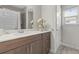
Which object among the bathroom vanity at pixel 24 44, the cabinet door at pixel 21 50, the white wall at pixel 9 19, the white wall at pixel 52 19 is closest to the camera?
the bathroom vanity at pixel 24 44

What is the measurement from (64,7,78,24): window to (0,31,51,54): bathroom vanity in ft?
1.24

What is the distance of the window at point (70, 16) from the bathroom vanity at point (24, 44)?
38 cm

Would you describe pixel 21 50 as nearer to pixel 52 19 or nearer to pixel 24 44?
pixel 24 44

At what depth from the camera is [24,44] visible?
1352mm

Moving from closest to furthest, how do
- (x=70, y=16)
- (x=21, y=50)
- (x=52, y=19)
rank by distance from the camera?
(x=21, y=50), (x=70, y=16), (x=52, y=19)

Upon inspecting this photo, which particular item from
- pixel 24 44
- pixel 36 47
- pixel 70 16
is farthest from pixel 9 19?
pixel 70 16

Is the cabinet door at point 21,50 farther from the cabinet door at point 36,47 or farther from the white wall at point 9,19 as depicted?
the white wall at point 9,19

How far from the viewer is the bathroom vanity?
1.03m

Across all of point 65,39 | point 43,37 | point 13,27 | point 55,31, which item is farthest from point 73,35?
point 13,27

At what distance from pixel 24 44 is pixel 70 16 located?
0.75 m

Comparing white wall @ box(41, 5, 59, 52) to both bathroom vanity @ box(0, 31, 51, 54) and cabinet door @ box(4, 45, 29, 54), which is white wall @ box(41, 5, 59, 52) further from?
cabinet door @ box(4, 45, 29, 54)

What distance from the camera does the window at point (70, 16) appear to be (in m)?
1.40

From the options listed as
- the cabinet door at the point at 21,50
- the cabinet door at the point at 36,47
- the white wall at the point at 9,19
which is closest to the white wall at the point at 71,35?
the cabinet door at the point at 36,47
